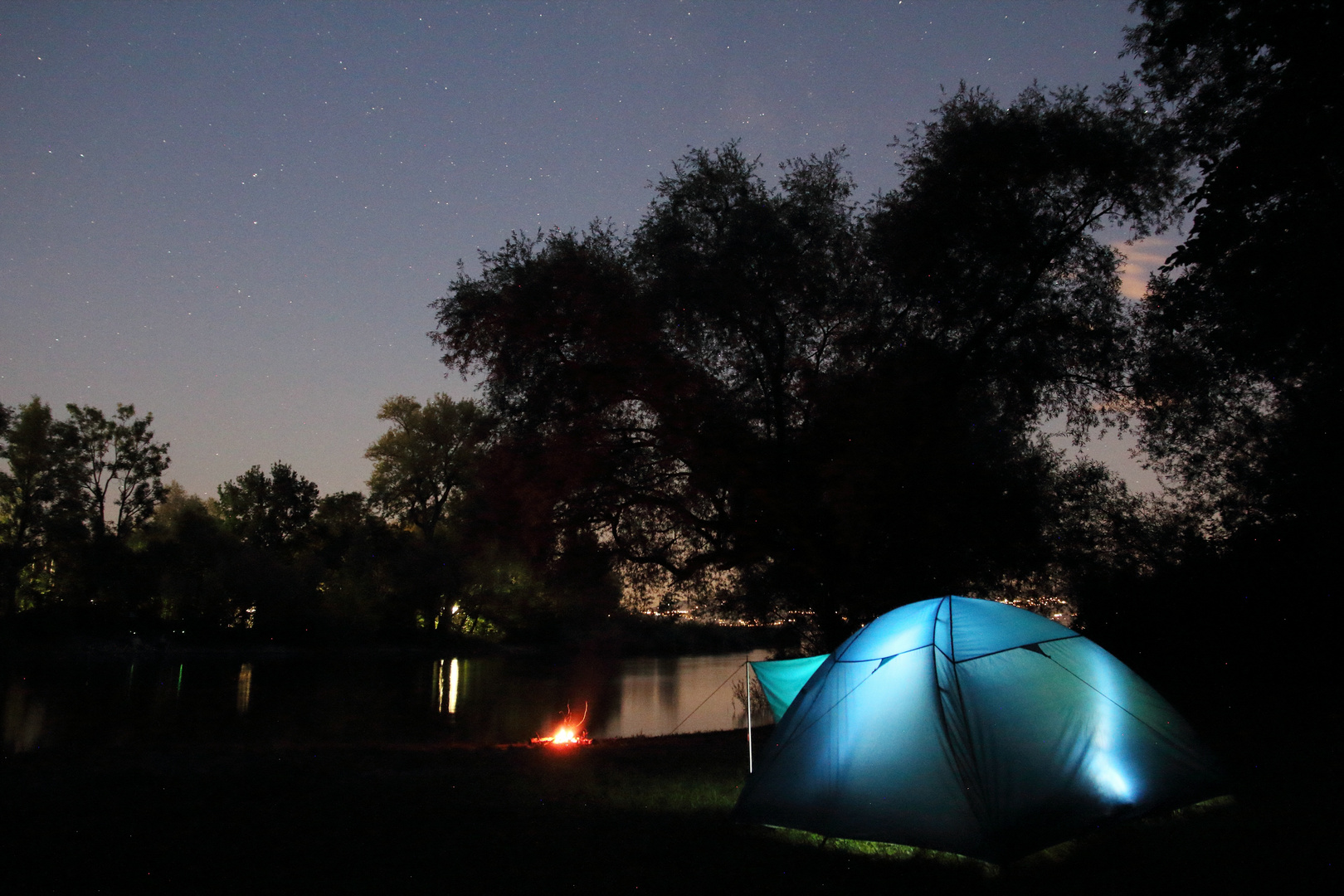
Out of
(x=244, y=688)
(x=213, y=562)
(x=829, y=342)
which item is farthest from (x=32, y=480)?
(x=829, y=342)

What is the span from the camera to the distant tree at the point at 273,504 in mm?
66062

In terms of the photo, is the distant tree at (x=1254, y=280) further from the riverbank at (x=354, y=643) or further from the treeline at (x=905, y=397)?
the riverbank at (x=354, y=643)

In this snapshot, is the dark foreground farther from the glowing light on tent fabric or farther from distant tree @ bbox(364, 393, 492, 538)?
distant tree @ bbox(364, 393, 492, 538)

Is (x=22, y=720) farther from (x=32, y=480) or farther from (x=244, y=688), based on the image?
(x=32, y=480)

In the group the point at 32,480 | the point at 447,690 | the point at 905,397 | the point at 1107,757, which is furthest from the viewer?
the point at 32,480

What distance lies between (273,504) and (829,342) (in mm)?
62779

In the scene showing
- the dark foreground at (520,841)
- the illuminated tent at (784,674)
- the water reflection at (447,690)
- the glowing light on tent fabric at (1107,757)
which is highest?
the illuminated tent at (784,674)

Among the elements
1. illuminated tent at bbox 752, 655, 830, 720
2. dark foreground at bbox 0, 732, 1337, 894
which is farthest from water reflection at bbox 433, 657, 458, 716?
illuminated tent at bbox 752, 655, 830, 720

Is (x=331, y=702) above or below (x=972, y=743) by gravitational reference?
below

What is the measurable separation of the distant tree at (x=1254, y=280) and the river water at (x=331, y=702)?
8964 mm

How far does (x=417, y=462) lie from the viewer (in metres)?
50.6

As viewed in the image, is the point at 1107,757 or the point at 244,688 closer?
the point at 1107,757

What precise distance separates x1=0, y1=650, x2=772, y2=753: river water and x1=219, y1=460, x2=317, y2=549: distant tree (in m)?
22.8

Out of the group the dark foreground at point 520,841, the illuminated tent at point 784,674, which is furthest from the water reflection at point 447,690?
the illuminated tent at point 784,674
